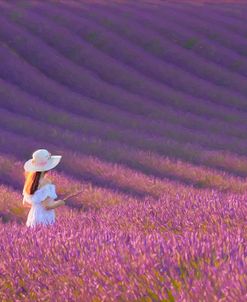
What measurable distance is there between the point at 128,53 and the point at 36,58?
78.2 inches

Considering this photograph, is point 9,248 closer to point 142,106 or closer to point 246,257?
point 246,257

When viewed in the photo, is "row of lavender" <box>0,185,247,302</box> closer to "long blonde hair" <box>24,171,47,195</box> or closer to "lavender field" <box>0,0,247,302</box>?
"lavender field" <box>0,0,247,302</box>

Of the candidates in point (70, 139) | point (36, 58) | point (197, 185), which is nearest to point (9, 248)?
point (197, 185)

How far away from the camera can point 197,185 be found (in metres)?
10.2

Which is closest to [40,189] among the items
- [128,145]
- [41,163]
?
[41,163]

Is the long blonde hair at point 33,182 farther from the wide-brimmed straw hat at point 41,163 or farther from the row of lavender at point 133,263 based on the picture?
the row of lavender at point 133,263

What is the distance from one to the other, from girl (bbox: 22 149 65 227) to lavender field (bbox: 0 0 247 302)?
2.26 ft

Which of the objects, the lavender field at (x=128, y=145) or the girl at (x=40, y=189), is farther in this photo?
the girl at (x=40, y=189)

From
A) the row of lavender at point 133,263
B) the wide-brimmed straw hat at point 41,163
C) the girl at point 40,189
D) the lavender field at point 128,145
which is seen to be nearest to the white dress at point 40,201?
the girl at point 40,189

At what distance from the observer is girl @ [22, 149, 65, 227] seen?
652 cm

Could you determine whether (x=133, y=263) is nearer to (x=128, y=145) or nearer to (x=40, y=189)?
(x=40, y=189)

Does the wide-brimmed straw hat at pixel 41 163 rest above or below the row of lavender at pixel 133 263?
below

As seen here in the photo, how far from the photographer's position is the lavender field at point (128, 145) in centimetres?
268

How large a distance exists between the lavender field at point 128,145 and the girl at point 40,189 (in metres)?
0.69
